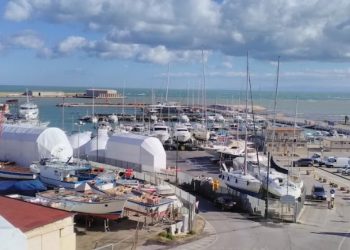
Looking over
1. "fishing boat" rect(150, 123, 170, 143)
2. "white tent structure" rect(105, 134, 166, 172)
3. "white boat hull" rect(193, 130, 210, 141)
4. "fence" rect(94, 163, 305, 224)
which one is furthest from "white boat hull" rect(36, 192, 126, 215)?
"white boat hull" rect(193, 130, 210, 141)

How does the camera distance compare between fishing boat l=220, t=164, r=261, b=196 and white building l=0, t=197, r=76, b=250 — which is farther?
fishing boat l=220, t=164, r=261, b=196

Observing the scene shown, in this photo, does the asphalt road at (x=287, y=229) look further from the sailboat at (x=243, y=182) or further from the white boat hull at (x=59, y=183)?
the white boat hull at (x=59, y=183)

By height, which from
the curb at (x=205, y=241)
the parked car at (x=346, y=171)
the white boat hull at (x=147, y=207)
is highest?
the white boat hull at (x=147, y=207)

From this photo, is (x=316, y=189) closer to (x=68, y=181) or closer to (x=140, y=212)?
(x=140, y=212)

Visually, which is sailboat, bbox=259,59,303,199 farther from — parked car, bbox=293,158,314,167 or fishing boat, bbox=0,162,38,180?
fishing boat, bbox=0,162,38,180

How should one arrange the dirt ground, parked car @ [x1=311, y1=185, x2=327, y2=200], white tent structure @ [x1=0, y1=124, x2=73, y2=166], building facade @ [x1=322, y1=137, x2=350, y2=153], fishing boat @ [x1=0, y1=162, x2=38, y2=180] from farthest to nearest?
building facade @ [x1=322, y1=137, x2=350, y2=153] → white tent structure @ [x1=0, y1=124, x2=73, y2=166] → fishing boat @ [x1=0, y1=162, x2=38, y2=180] → parked car @ [x1=311, y1=185, x2=327, y2=200] → the dirt ground

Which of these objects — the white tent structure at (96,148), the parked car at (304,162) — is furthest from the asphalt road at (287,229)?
the white tent structure at (96,148)

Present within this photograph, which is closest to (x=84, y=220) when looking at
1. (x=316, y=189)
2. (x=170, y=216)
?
(x=170, y=216)
